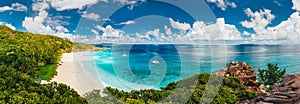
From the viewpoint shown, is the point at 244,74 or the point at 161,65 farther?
the point at 161,65

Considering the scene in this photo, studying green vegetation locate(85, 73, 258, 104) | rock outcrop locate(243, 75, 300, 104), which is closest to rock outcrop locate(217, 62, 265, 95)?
green vegetation locate(85, 73, 258, 104)

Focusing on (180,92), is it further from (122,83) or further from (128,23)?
(122,83)

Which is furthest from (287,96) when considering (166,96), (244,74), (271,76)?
(271,76)

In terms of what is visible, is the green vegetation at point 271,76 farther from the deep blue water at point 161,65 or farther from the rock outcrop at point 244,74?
the deep blue water at point 161,65

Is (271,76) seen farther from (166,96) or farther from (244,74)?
(166,96)

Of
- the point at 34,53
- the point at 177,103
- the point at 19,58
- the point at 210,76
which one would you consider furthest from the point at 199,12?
the point at 34,53

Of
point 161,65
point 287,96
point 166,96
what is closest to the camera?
point 287,96

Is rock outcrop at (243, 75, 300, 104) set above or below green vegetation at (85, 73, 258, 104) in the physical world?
above

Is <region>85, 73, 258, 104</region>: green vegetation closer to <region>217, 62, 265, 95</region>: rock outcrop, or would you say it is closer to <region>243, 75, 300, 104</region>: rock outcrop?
<region>243, 75, 300, 104</region>: rock outcrop

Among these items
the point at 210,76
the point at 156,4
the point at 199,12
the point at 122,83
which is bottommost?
the point at 122,83

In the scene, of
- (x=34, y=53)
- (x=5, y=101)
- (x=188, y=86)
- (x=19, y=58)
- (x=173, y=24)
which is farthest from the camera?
(x=34, y=53)

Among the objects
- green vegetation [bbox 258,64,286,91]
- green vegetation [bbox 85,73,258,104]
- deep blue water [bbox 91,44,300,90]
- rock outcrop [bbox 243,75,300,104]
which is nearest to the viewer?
rock outcrop [bbox 243,75,300,104]
